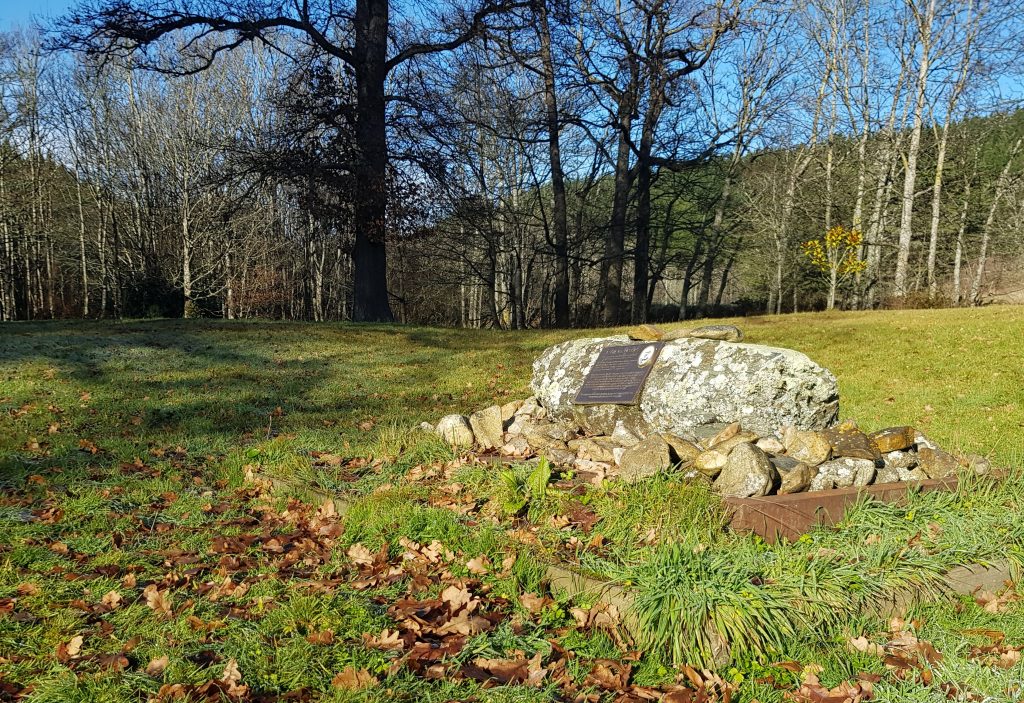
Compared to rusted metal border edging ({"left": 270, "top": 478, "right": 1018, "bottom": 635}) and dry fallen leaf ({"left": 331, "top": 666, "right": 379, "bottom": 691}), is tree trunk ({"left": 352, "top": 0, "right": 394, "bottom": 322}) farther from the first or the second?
dry fallen leaf ({"left": 331, "top": 666, "right": 379, "bottom": 691})

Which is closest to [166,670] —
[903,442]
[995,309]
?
[903,442]

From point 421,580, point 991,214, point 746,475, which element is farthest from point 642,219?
point 421,580

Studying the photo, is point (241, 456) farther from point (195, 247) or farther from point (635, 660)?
point (195, 247)

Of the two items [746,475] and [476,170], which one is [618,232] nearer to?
[476,170]

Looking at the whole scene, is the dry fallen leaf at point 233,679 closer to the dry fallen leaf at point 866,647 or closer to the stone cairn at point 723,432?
the stone cairn at point 723,432

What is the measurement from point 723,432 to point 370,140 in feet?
41.9

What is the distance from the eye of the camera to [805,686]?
9.89 feet

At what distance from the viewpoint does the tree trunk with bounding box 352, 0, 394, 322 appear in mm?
15508

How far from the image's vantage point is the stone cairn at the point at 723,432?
4.68 metres

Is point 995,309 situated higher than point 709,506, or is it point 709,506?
Result: point 995,309

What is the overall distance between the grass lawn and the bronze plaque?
52.6 inches

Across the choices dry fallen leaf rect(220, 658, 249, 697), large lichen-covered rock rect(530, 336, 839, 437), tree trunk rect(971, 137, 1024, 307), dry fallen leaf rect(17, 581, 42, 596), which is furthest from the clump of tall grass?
tree trunk rect(971, 137, 1024, 307)

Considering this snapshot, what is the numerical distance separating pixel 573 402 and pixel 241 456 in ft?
10.4

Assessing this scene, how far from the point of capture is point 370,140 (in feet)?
51.0
